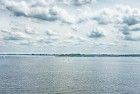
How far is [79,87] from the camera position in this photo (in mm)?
99625

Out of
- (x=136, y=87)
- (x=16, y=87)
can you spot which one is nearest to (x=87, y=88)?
(x=136, y=87)

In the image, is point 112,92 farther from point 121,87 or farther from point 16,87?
point 16,87

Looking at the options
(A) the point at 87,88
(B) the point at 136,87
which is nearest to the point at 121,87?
(B) the point at 136,87

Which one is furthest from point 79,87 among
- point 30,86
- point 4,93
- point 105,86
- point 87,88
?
point 4,93

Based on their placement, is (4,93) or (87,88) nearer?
(4,93)

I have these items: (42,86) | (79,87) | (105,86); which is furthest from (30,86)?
(105,86)

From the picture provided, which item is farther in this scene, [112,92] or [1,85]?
[1,85]

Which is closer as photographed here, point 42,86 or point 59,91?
point 59,91

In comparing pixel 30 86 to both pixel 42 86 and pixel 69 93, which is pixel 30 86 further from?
pixel 69 93

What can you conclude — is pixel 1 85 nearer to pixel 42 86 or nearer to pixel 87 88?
pixel 42 86

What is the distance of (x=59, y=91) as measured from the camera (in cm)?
9106

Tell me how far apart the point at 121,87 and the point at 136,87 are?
17.3 ft

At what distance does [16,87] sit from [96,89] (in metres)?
26.8

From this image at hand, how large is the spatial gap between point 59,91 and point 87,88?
11445mm
